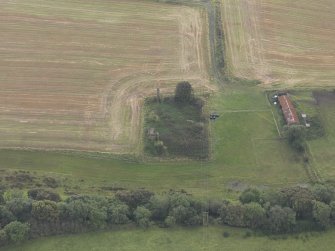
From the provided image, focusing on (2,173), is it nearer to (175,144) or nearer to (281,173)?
(175,144)

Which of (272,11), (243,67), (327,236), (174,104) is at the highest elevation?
(272,11)

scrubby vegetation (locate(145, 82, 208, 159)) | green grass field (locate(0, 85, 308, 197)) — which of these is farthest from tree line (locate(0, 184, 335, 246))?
scrubby vegetation (locate(145, 82, 208, 159))

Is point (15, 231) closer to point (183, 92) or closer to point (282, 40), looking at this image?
point (183, 92)

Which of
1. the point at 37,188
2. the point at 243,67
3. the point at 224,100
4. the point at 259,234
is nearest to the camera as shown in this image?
the point at 259,234

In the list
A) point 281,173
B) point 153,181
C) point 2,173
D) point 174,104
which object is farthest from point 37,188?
point 281,173

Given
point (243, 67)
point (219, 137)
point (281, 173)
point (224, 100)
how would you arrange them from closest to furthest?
point (281, 173) → point (219, 137) → point (224, 100) → point (243, 67)

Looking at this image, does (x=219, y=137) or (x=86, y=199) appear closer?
(x=86, y=199)

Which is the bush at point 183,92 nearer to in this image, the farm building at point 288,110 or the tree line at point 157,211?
the farm building at point 288,110

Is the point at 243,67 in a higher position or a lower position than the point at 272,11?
lower
